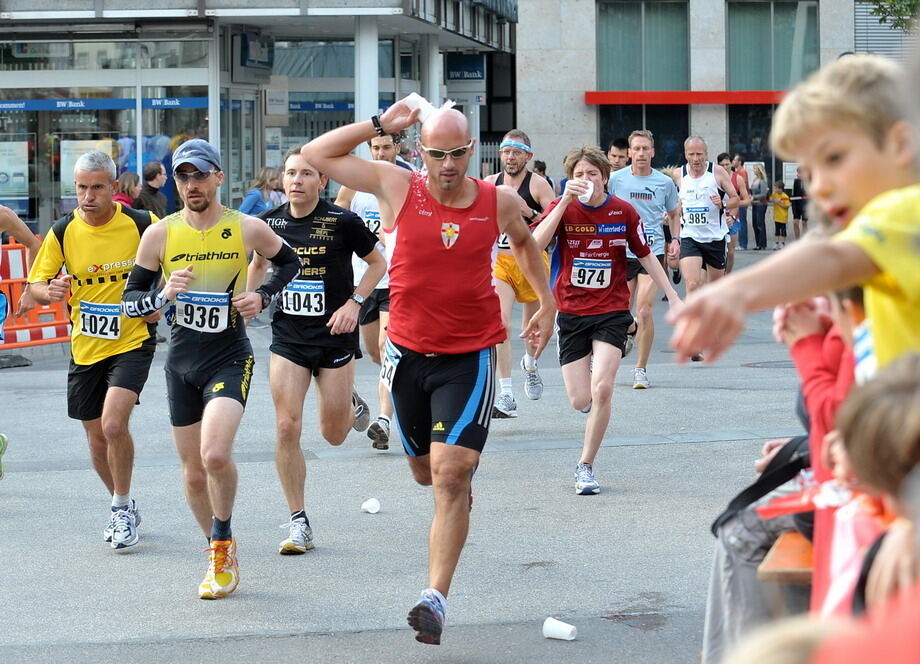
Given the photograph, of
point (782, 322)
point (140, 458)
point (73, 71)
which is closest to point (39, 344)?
point (140, 458)

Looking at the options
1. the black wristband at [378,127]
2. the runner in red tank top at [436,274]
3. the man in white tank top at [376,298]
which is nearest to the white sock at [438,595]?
the runner in red tank top at [436,274]

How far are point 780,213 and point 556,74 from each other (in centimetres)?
693

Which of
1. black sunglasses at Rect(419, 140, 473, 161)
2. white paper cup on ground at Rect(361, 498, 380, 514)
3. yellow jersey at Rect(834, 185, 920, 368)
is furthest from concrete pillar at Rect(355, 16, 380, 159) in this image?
yellow jersey at Rect(834, 185, 920, 368)

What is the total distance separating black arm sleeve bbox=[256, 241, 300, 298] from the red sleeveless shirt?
3.99ft

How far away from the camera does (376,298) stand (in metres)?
10.7

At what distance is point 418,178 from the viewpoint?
5984 mm

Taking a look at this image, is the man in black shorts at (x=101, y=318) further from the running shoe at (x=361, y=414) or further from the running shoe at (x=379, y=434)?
the running shoe at (x=361, y=414)

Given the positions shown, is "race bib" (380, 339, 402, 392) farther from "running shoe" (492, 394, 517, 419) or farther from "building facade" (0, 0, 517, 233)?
"building facade" (0, 0, 517, 233)

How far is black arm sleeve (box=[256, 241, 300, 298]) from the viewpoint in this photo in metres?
7.02

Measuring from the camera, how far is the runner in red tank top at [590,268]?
28.9ft

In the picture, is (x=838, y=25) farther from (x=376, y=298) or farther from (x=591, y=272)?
(x=591, y=272)

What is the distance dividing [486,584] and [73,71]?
18320mm

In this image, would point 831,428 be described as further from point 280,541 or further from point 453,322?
point 280,541

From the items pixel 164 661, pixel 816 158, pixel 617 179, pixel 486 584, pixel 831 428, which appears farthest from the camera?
pixel 617 179
